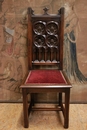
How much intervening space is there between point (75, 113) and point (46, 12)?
4.33 ft

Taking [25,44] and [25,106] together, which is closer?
[25,106]

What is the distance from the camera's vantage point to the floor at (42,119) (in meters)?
1.46

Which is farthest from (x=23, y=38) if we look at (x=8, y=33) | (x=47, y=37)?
(x=47, y=37)

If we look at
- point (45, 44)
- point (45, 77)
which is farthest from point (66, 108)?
point (45, 44)

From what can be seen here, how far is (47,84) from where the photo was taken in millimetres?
1316

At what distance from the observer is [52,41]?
1.64 meters

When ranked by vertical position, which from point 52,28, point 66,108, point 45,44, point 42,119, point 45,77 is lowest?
point 42,119

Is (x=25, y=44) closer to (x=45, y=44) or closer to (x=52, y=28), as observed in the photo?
(x=45, y=44)

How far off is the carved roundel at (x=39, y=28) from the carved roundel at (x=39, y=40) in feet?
0.16

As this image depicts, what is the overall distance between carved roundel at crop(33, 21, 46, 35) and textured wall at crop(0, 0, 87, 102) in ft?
0.58

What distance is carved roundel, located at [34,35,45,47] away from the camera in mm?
1627

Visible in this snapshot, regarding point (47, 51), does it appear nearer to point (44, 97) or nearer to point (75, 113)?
point (44, 97)

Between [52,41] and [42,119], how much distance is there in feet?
3.15

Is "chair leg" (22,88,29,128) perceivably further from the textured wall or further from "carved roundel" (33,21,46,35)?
"carved roundel" (33,21,46,35)
